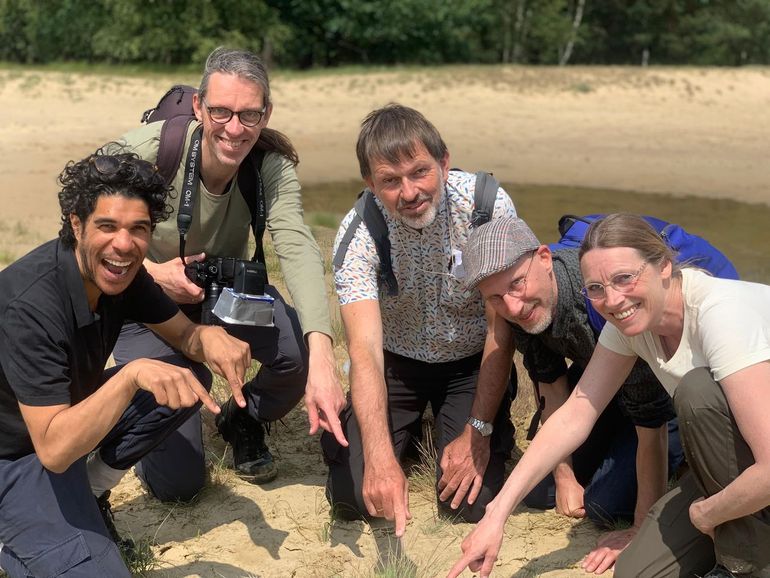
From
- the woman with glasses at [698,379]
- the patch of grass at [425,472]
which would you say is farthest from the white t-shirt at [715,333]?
the patch of grass at [425,472]

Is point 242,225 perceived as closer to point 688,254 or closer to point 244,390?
point 244,390

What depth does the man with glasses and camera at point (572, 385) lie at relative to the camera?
130 inches

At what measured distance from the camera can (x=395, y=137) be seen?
354cm

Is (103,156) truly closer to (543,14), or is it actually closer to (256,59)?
(256,59)

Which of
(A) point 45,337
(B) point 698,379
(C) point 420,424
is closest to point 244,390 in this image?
(C) point 420,424

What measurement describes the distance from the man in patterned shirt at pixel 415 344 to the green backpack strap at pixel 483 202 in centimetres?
4

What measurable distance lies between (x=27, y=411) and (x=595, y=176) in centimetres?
1185

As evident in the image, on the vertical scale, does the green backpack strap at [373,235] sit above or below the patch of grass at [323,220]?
above

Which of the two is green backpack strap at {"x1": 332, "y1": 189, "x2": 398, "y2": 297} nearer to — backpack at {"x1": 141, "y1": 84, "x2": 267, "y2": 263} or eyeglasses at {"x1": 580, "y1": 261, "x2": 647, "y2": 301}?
backpack at {"x1": 141, "y1": 84, "x2": 267, "y2": 263}

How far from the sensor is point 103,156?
9.89ft

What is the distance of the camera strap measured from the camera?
3.94 m

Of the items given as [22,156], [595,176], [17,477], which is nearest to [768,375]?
[17,477]

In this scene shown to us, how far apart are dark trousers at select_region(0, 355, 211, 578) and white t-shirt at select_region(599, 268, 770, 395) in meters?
1.79

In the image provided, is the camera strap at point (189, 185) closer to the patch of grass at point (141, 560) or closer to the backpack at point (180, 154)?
the backpack at point (180, 154)
